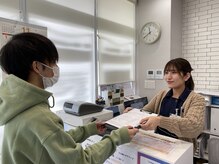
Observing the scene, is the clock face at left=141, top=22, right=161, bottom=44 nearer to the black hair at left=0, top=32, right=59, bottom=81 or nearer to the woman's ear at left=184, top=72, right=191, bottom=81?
the woman's ear at left=184, top=72, right=191, bottom=81

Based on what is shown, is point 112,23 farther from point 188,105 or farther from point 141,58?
point 188,105

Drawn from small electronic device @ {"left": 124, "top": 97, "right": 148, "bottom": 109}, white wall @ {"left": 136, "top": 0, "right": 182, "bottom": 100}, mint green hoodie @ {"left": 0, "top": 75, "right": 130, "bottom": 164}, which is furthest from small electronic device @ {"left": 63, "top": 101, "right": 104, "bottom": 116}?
white wall @ {"left": 136, "top": 0, "right": 182, "bottom": 100}

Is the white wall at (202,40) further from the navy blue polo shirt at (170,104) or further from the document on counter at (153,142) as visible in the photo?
the document on counter at (153,142)

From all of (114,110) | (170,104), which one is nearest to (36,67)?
(170,104)

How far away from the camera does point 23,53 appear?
2.52ft

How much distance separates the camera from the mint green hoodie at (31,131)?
0.70 meters

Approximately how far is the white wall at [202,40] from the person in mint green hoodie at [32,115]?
2.94 meters

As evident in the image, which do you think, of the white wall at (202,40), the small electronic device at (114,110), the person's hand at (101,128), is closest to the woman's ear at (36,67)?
the person's hand at (101,128)

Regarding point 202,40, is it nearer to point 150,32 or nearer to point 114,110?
point 150,32

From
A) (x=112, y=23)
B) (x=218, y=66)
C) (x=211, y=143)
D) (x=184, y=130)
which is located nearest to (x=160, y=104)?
(x=184, y=130)

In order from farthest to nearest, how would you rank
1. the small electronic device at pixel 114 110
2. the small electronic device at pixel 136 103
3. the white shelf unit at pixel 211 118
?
the small electronic device at pixel 136 103 → the white shelf unit at pixel 211 118 → the small electronic device at pixel 114 110

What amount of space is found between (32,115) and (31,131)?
6 centimetres

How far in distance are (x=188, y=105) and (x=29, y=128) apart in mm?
1079

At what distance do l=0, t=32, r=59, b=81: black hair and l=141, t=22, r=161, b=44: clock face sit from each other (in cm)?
269
